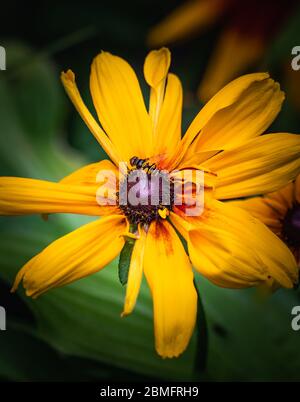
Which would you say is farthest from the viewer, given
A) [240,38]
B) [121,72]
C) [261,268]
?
[240,38]

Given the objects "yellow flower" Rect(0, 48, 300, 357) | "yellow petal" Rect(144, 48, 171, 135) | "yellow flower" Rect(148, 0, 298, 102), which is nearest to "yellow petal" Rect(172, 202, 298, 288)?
"yellow flower" Rect(0, 48, 300, 357)

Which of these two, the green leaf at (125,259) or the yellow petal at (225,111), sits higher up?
the yellow petal at (225,111)

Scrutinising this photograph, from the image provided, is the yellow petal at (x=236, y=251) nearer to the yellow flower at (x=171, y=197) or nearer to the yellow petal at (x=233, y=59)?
the yellow flower at (x=171, y=197)

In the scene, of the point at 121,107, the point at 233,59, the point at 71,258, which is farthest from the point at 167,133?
the point at 233,59

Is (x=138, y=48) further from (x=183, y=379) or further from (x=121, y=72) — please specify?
(x=183, y=379)

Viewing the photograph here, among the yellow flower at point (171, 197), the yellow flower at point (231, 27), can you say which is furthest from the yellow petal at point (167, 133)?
the yellow flower at point (231, 27)

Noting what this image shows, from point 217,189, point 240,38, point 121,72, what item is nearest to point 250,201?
point 217,189

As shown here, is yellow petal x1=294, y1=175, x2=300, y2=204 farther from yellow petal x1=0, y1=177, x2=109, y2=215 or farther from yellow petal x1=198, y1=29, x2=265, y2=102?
yellow petal x1=198, y1=29, x2=265, y2=102
